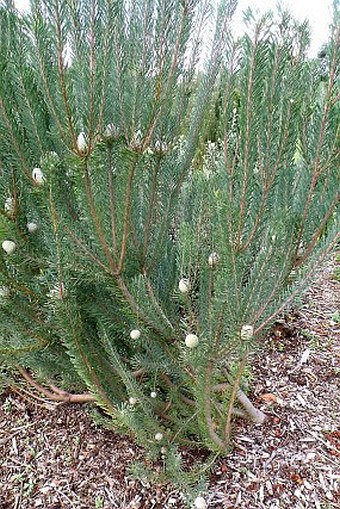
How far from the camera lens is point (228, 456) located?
1.60 m

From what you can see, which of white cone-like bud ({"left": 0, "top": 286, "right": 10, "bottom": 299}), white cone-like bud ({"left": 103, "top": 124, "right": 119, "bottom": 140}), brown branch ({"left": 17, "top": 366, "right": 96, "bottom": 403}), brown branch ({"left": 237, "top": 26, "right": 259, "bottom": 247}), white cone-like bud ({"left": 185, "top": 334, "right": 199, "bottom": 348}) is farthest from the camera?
brown branch ({"left": 17, "top": 366, "right": 96, "bottom": 403})

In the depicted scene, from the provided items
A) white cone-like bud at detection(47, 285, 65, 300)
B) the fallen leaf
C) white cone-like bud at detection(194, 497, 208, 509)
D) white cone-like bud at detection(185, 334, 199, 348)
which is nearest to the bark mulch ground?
the fallen leaf

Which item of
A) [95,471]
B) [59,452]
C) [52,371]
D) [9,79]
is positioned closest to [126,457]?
[95,471]

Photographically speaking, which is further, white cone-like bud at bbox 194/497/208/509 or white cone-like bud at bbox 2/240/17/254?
white cone-like bud at bbox 194/497/208/509

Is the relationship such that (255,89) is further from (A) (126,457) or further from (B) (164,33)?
(A) (126,457)

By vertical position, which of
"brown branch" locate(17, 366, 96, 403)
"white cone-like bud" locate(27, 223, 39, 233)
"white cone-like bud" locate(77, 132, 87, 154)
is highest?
"white cone-like bud" locate(77, 132, 87, 154)

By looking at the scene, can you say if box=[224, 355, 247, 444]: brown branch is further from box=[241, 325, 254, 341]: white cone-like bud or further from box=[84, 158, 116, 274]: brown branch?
box=[84, 158, 116, 274]: brown branch

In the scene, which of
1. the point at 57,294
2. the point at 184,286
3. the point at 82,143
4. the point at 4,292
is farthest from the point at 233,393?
the point at 82,143

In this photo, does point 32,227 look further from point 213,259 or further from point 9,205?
point 213,259

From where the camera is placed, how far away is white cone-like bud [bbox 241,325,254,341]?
104 centimetres

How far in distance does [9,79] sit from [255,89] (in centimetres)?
65

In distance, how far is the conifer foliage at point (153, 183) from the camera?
883mm

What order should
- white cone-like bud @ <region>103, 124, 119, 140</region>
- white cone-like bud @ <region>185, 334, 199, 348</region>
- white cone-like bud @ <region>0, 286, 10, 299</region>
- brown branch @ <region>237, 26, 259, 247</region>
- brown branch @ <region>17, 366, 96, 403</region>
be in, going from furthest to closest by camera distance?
brown branch @ <region>17, 366, 96, 403</region>
white cone-like bud @ <region>0, 286, 10, 299</region>
white cone-like bud @ <region>185, 334, 199, 348</region>
white cone-like bud @ <region>103, 124, 119, 140</region>
brown branch @ <region>237, 26, 259, 247</region>

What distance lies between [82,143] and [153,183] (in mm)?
336
